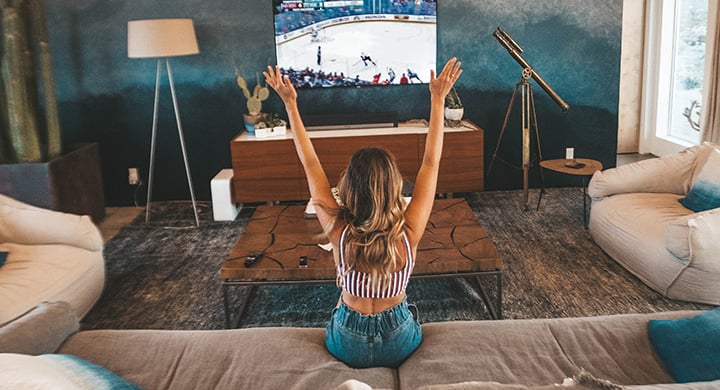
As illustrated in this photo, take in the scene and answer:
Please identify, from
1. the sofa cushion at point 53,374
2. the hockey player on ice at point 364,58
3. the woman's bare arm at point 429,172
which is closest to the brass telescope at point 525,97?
the hockey player on ice at point 364,58

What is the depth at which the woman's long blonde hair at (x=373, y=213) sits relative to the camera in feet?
6.95

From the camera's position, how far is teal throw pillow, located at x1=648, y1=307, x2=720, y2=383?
1.97 metres

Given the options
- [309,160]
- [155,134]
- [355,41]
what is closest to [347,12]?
[355,41]

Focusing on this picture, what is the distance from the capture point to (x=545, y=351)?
2.21 m

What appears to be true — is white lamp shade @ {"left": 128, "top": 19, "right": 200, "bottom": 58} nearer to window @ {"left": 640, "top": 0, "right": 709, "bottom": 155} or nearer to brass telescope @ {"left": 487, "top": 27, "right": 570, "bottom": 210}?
brass telescope @ {"left": 487, "top": 27, "right": 570, "bottom": 210}

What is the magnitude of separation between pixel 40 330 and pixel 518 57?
156 inches

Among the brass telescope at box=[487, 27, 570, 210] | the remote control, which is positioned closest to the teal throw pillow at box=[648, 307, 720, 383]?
the remote control

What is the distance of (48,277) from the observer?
3.26m

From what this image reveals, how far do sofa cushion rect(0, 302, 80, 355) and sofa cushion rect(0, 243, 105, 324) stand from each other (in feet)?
2.59

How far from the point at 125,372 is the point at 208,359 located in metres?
0.26

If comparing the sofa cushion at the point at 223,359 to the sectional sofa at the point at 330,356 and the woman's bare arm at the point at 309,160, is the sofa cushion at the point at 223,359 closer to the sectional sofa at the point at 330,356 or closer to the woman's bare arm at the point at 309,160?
the sectional sofa at the point at 330,356

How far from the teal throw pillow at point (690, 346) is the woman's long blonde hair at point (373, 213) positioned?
907 millimetres

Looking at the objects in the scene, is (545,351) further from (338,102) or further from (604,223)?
(338,102)

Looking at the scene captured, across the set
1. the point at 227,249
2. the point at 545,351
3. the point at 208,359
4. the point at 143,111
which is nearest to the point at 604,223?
the point at 545,351
